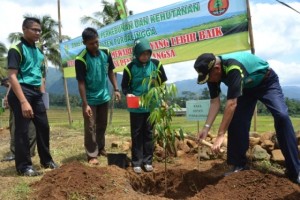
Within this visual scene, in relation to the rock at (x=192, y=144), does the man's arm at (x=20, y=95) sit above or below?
above

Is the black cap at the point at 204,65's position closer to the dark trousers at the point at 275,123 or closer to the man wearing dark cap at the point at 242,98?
the man wearing dark cap at the point at 242,98

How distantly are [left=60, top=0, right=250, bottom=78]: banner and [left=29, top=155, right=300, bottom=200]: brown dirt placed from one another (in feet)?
9.86

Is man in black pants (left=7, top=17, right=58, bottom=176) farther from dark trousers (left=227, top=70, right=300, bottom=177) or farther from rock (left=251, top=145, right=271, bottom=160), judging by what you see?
rock (left=251, top=145, right=271, bottom=160)

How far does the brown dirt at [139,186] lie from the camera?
11.2 ft

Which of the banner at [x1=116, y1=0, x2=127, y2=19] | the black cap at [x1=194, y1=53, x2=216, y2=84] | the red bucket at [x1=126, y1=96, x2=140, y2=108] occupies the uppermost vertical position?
the banner at [x1=116, y1=0, x2=127, y2=19]

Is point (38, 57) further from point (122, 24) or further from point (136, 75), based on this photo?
point (122, 24)

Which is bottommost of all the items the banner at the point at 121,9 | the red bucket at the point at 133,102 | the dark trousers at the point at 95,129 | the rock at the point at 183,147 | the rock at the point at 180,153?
the rock at the point at 180,153

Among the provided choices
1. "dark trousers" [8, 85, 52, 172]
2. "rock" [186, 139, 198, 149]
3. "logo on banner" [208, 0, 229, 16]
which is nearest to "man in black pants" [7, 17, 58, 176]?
"dark trousers" [8, 85, 52, 172]

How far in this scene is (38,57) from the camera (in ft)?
14.7

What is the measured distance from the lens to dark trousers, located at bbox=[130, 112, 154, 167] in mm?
4598

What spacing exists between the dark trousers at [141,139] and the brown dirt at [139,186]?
1.19 feet

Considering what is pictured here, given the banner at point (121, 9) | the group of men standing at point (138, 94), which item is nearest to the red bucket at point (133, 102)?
the group of men standing at point (138, 94)

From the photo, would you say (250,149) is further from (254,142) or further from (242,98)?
(242,98)

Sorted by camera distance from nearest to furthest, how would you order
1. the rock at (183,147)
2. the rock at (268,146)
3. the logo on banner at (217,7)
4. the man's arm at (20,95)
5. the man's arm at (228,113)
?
the man's arm at (228,113), the man's arm at (20,95), the rock at (268,146), the rock at (183,147), the logo on banner at (217,7)
